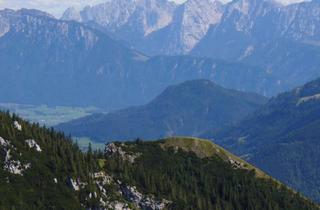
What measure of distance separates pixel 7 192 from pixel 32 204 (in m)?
8.50

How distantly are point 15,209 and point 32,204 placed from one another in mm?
6993

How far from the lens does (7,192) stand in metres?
200

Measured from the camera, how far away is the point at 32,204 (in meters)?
198

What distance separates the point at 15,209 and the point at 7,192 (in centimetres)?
913

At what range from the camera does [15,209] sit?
7579 inches
